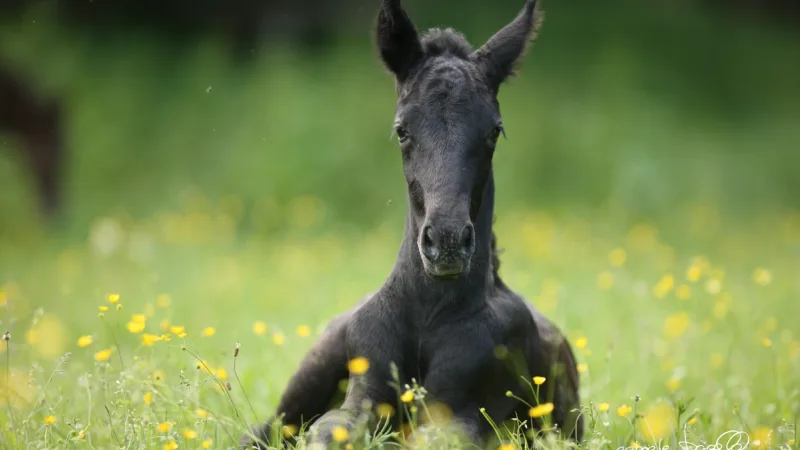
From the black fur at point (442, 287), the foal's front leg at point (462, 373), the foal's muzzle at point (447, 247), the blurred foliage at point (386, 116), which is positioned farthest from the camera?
the blurred foliage at point (386, 116)

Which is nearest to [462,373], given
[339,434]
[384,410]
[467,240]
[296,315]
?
[384,410]

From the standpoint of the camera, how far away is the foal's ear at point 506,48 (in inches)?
160

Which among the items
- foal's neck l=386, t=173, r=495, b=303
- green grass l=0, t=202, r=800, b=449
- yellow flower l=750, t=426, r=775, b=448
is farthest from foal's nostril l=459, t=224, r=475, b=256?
yellow flower l=750, t=426, r=775, b=448

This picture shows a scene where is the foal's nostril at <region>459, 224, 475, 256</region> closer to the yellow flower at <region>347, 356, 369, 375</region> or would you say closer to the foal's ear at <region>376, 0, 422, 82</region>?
the yellow flower at <region>347, 356, 369, 375</region>

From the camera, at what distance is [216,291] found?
9078 mm

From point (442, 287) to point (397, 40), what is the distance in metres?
1.05

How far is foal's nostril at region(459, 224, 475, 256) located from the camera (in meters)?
3.43

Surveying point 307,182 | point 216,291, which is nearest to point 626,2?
point 307,182

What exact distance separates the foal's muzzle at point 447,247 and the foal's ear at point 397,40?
0.90m

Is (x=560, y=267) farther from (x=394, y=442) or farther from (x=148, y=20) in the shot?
(x=148, y=20)

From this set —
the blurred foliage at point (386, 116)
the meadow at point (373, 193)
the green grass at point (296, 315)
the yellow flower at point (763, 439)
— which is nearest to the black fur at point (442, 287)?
the green grass at point (296, 315)

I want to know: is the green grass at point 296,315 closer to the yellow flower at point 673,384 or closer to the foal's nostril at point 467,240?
the yellow flower at point 673,384

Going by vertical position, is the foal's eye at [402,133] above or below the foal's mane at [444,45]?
below

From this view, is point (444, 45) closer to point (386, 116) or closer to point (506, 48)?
point (506, 48)
